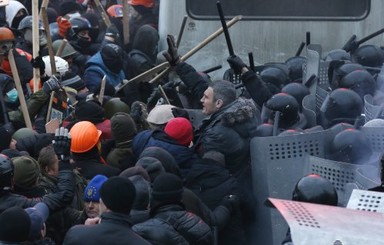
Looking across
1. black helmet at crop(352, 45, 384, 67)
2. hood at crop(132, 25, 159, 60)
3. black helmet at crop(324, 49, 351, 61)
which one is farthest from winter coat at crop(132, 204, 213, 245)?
hood at crop(132, 25, 159, 60)

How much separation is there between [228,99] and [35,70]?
7.09ft

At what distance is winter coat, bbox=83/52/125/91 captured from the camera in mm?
12281

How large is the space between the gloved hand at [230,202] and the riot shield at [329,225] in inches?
140

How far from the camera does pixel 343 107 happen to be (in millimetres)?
10734

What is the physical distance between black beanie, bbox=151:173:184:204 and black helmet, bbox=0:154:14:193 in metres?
0.95

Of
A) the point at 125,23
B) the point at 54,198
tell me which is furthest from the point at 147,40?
the point at 54,198

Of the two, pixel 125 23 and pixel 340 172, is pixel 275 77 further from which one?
pixel 340 172

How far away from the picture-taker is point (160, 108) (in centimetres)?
1044

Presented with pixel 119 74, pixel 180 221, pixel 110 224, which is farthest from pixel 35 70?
pixel 110 224

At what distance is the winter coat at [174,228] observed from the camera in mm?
7758

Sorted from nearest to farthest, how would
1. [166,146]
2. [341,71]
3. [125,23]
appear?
1. [166,146]
2. [341,71]
3. [125,23]

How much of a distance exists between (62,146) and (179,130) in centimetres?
127

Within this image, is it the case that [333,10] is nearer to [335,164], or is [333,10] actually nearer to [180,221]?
[335,164]

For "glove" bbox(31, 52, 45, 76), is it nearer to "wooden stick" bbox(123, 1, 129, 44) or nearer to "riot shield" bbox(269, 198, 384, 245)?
"wooden stick" bbox(123, 1, 129, 44)
